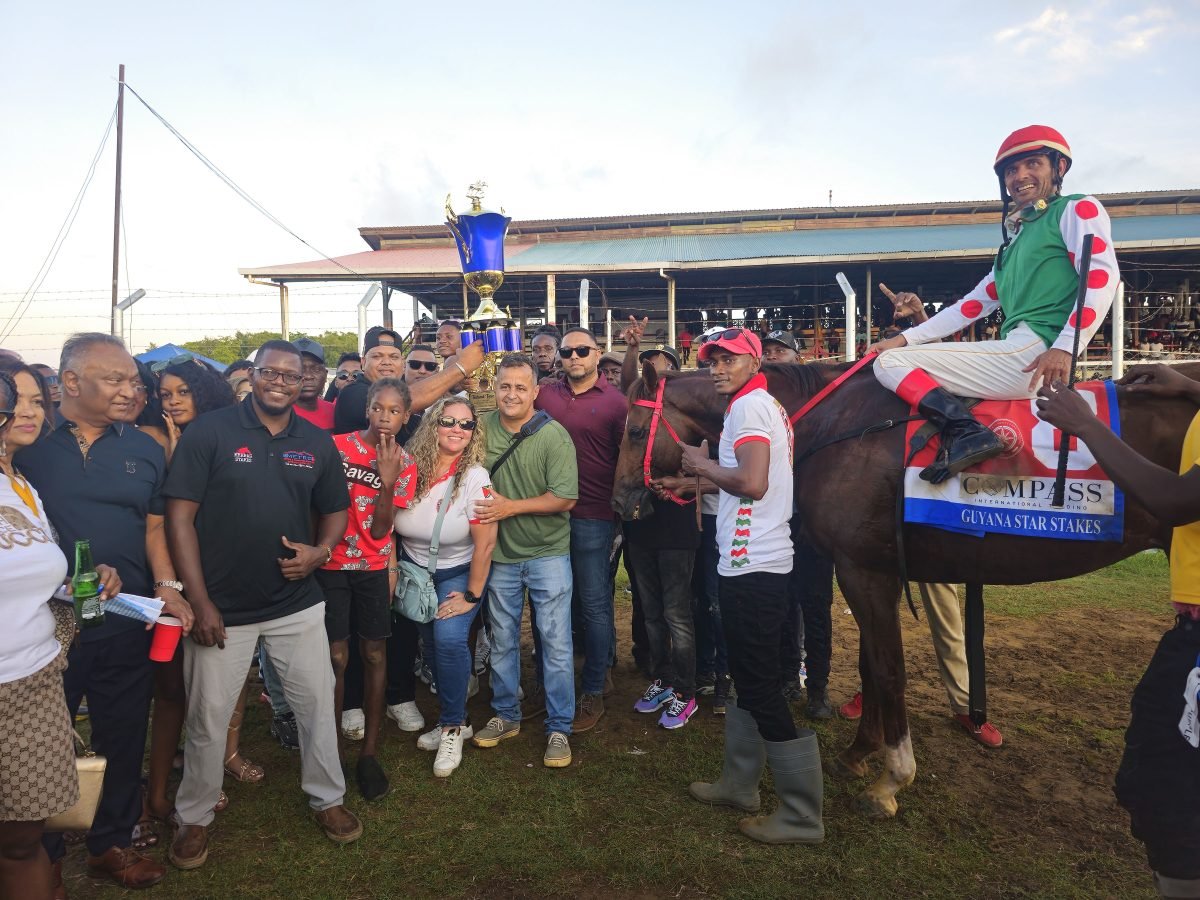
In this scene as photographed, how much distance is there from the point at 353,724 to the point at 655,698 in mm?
2024

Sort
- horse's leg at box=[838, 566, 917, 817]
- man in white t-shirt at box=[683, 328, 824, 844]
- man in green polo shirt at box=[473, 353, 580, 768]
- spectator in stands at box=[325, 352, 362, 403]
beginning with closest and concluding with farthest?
man in white t-shirt at box=[683, 328, 824, 844]
horse's leg at box=[838, 566, 917, 817]
man in green polo shirt at box=[473, 353, 580, 768]
spectator in stands at box=[325, 352, 362, 403]

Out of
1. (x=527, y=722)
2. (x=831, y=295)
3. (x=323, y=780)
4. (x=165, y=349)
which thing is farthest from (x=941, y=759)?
(x=831, y=295)

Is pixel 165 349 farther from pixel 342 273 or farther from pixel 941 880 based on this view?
pixel 941 880

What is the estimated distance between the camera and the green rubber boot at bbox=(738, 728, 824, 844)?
131 inches

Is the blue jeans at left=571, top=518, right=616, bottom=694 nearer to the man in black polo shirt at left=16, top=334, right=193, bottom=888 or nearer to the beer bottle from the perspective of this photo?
the man in black polo shirt at left=16, top=334, right=193, bottom=888

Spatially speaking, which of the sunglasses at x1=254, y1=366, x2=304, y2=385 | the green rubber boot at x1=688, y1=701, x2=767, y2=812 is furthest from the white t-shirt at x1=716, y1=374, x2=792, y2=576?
the sunglasses at x1=254, y1=366, x2=304, y2=385

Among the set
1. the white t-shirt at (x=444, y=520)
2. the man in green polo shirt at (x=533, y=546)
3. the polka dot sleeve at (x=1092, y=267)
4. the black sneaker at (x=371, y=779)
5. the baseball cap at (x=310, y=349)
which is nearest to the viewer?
the polka dot sleeve at (x=1092, y=267)

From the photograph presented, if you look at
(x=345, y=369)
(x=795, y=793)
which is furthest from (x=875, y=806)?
(x=345, y=369)

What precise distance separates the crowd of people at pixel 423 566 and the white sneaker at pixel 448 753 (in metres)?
0.01

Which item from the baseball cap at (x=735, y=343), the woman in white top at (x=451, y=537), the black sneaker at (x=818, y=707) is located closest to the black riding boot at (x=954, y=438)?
the baseball cap at (x=735, y=343)

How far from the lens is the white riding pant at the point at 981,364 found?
368cm

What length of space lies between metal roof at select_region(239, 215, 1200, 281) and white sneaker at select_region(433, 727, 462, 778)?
13278mm

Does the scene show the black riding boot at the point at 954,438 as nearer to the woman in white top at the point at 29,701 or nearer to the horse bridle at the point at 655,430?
the horse bridle at the point at 655,430

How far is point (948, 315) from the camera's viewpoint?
14.8ft
